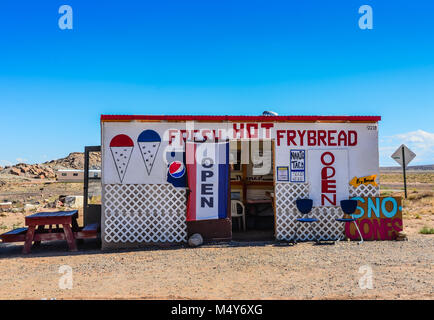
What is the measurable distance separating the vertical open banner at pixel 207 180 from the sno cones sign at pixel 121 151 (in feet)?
4.23

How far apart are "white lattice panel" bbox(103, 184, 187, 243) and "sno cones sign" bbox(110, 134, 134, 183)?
1.22 feet

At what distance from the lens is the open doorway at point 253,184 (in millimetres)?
10641

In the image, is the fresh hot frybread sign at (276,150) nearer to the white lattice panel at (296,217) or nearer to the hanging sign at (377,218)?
the white lattice panel at (296,217)

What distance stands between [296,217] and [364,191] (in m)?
1.69

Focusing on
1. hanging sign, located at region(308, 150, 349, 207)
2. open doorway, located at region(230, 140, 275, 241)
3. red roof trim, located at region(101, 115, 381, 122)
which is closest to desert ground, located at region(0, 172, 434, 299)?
hanging sign, located at region(308, 150, 349, 207)

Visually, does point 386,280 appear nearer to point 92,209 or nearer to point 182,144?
point 182,144

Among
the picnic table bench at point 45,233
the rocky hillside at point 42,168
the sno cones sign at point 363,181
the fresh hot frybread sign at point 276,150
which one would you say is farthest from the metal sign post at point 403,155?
the rocky hillside at point 42,168

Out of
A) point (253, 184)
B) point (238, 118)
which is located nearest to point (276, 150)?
point (238, 118)

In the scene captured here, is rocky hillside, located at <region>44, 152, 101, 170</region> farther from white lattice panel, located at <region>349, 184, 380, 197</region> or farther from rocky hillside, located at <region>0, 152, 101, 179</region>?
white lattice panel, located at <region>349, 184, 380, 197</region>

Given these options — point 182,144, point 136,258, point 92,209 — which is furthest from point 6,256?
point 182,144

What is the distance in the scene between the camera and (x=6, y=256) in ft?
24.2

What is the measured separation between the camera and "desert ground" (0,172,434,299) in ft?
15.5

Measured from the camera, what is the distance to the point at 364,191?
8.28 meters

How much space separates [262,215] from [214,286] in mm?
5815
